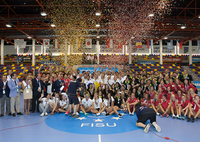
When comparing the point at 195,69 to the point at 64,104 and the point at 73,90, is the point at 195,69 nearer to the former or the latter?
the point at 64,104

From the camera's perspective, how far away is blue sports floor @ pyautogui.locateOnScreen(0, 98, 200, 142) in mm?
4559

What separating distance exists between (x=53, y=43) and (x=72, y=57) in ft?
10.5

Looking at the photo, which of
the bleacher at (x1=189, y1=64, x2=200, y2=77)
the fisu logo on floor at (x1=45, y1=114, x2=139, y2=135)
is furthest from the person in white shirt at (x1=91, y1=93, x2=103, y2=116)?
the bleacher at (x1=189, y1=64, x2=200, y2=77)

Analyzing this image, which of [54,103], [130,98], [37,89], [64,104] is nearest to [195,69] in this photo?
[130,98]

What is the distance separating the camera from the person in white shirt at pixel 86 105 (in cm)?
720

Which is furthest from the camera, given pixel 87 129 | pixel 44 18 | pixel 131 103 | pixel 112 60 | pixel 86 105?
pixel 112 60

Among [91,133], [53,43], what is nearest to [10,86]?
[91,133]

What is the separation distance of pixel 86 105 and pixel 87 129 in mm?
2110

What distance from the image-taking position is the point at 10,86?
6582 mm

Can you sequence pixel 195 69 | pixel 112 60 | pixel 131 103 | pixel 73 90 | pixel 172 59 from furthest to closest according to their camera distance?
pixel 172 59
pixel 112 60
pixel 195 69
pixel 131 103
pixel 73 90

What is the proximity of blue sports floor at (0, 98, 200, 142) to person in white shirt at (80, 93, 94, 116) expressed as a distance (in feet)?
1.60

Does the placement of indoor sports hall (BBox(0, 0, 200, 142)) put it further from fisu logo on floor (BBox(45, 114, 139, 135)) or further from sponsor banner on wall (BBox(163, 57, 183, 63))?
sponsor banner on wall (BBox(163, 57, 183, 63))

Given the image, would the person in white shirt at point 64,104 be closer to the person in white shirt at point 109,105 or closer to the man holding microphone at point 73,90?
the man holding microphone at point 73,90

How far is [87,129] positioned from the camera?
5281 mm
